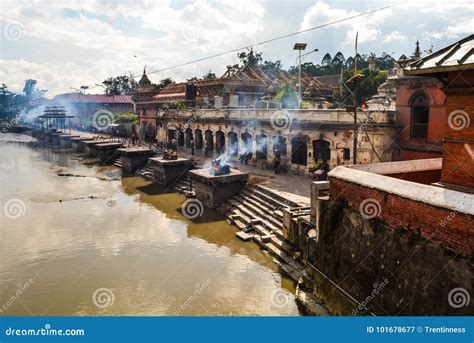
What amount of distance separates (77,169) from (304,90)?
25244 mm

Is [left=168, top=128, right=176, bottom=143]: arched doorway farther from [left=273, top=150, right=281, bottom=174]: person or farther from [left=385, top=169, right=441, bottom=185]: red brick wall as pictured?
[left=385, top=169, right=441, bottom=185]: red brick wall

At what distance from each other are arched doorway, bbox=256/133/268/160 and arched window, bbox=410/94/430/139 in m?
10.7

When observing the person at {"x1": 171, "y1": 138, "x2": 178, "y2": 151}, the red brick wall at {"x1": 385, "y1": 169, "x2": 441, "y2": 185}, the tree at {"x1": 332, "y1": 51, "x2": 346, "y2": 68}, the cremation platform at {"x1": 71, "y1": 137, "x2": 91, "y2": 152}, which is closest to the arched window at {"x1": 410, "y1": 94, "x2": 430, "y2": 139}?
the red brick wall at {"x1": 385, "y1": 169, "x2": 441, "y2": 185}

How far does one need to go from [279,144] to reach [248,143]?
386 cm

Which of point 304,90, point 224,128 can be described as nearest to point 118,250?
point 224,128

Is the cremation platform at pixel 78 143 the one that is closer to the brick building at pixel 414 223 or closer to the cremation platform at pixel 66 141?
the cremation platform at pixel 66 141

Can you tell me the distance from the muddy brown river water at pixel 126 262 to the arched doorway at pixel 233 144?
292 inches

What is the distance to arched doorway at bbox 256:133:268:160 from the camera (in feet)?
91.7

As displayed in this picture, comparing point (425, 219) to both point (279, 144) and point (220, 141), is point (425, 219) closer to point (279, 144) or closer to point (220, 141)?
point (279, 144)

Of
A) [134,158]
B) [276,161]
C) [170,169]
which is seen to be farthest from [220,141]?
[276,161]

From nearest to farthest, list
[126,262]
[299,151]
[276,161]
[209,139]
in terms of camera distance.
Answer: [126,262] → [299,151] → [276,161] → [209,139]

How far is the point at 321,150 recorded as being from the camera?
2325 cm

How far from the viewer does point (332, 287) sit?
9930 mm

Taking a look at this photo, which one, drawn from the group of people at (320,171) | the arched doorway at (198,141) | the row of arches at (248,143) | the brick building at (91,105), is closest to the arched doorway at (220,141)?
the row of arches at (248,143)
